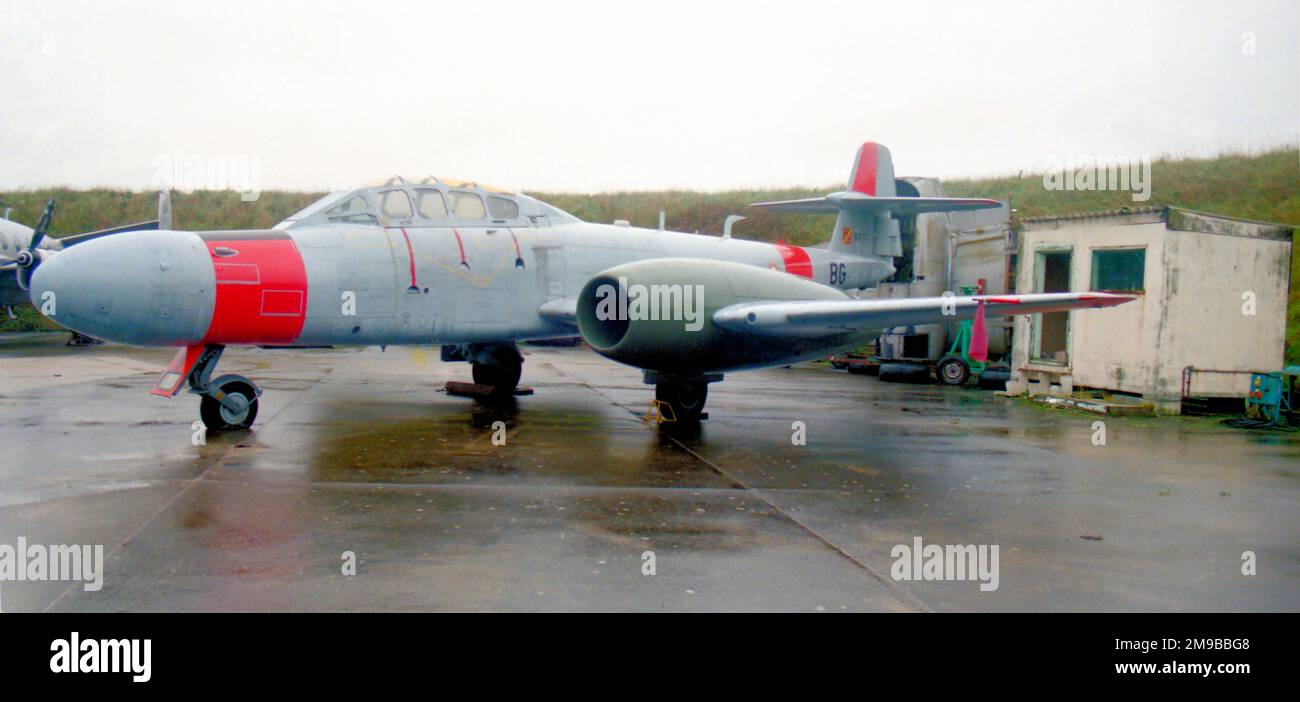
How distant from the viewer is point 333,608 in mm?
3834

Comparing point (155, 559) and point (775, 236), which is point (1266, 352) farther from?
point (775, 236)

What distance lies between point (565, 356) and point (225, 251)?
50.4 feet

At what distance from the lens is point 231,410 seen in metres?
8.77

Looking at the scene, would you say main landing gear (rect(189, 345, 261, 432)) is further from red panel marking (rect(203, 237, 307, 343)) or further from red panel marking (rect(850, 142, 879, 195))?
red panel marking (rect(850, 142, 879, 195))

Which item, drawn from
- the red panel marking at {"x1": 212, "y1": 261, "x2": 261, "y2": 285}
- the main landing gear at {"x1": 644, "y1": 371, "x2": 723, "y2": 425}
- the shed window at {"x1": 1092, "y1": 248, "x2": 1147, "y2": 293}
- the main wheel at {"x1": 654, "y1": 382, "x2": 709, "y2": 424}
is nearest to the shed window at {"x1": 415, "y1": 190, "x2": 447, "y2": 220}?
the red panel marking at {"x1": 212, "y1": 261, "x2": 261, "y2": 285}

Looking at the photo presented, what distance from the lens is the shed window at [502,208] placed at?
1045 centimetres

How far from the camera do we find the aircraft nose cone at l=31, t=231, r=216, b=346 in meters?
7.51

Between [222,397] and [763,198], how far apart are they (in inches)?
1413
